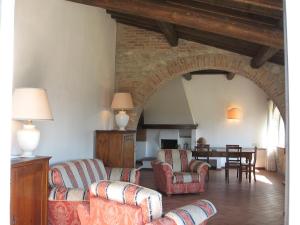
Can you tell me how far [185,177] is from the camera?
662 centimetres

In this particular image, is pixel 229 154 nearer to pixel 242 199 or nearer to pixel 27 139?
pixel 242 199

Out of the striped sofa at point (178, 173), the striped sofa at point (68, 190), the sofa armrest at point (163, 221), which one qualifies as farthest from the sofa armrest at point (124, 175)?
the sofa armrest at point (163, 221)

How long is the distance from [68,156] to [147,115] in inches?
250

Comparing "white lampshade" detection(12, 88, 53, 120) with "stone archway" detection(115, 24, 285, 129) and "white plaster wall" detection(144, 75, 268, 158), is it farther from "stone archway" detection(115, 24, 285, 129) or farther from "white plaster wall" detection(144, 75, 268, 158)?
"white plaster wall" detection(144, 75, 268, 158)

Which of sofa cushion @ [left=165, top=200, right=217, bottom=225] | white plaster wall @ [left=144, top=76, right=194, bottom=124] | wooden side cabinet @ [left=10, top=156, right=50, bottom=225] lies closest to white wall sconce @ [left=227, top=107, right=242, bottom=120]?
white plaster wall @ [left=144, top=76, right=194, bottom=124]

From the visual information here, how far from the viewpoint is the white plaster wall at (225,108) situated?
36.8ft

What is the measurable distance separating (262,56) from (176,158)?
2.72m

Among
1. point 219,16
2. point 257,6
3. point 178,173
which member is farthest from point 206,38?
point 257,6

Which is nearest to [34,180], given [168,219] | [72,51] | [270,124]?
[168,219]

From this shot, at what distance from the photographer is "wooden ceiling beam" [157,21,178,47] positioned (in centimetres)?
594

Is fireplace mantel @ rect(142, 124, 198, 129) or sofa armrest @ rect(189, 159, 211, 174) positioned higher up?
fireplace mantel @ rect(142, 124, 198, 129)

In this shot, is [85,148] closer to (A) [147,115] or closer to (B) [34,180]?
(B) [34,180]

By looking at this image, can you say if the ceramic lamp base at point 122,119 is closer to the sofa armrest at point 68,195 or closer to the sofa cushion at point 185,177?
the sofa cushion at point 185,177

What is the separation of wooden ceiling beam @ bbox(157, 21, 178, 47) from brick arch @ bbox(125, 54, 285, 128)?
41 centimetres
